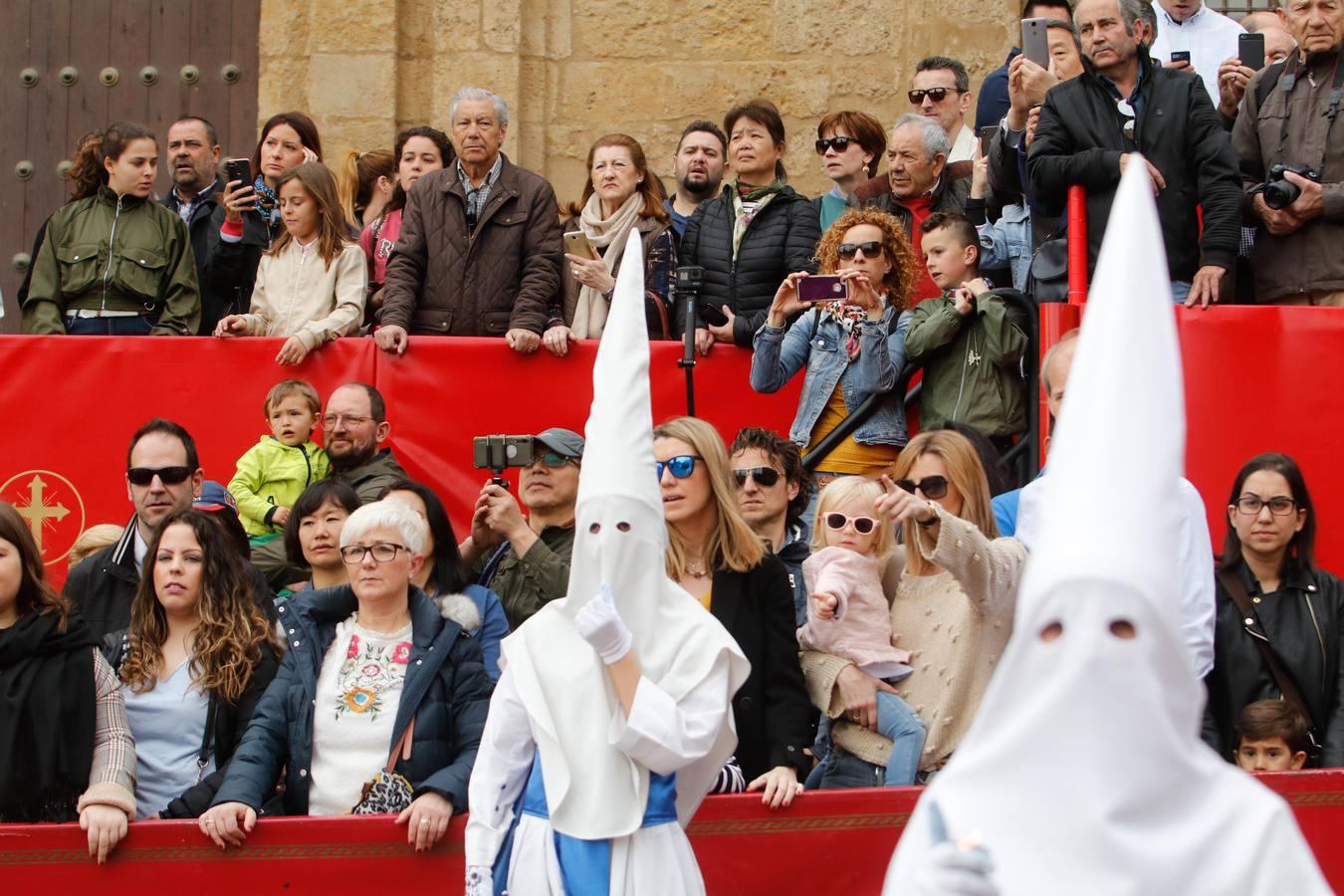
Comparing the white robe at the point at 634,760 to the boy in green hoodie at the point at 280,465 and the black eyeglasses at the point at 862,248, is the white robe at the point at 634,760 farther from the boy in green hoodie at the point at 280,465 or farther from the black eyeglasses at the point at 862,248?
the black eyeglasses at the point at 862,248

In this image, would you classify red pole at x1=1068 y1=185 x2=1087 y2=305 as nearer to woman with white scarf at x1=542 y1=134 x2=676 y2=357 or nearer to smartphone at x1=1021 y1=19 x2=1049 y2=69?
smartphone at x1=1021 y1=19 x2=1049 y2=69

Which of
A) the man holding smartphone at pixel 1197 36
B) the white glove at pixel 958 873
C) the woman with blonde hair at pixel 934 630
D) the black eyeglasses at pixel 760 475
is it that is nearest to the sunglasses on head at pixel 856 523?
the woman with blonde hair at pixel 934 630

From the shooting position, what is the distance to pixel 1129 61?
829 cm

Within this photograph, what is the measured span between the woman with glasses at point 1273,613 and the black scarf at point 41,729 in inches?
135

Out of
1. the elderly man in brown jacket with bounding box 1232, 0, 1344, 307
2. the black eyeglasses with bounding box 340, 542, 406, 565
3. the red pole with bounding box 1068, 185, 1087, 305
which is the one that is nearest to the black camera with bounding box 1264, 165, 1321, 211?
the elderly man in brown jacket with bounding box 1232, 0, 1344, 307

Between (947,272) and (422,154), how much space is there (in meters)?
2.92

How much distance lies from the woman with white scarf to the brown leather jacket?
14cm

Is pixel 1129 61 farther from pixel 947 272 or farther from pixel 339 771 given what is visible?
pixel 339 771

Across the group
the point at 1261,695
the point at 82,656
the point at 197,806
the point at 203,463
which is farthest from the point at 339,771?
the point at 203,463

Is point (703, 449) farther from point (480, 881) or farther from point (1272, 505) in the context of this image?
point (1272, 505)

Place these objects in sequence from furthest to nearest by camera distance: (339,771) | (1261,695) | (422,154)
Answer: (422,154), (1261,695), (339,771)

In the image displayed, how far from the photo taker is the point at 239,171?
9.43 metres

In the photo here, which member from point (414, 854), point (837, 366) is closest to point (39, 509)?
point (837, 366)

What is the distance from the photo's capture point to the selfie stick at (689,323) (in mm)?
8531
